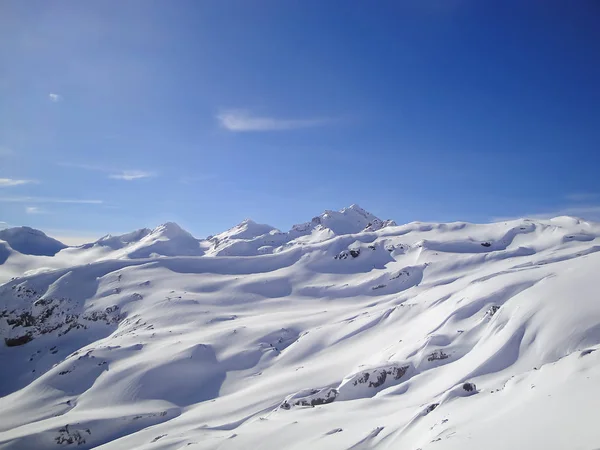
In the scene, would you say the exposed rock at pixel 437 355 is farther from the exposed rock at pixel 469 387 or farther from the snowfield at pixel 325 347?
the exposed rock at pixel 469 387

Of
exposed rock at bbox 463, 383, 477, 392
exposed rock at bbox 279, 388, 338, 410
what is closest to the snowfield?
exposed rock at bbox 463, 383, 477, 392

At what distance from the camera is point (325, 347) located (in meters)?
50.6

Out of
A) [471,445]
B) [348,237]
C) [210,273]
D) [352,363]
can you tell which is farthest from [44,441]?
[348,237]

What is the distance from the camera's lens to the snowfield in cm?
1872

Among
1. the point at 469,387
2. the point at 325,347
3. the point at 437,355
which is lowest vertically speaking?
the point at 325,347

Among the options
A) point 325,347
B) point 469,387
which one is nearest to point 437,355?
point 469,387

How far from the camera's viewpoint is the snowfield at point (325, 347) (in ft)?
61.4

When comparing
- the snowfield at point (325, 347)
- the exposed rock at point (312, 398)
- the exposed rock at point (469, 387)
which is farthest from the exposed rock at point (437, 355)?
the exposed rock at point (469, 387)

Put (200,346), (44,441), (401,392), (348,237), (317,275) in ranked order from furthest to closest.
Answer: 1. (348,237)
2. (317,275)
3. (200,346)
4. (44,441)
5. (401,392)

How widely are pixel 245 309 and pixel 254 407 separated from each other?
41.7m

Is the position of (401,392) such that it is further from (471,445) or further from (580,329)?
(471,445)

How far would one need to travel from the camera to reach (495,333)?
30.8m

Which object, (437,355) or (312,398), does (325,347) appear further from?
(437,355)

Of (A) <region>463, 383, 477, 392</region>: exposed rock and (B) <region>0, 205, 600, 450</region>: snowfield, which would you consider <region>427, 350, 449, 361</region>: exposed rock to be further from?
(A) <region>463, 383, 477, 392</region>: exposed rock
